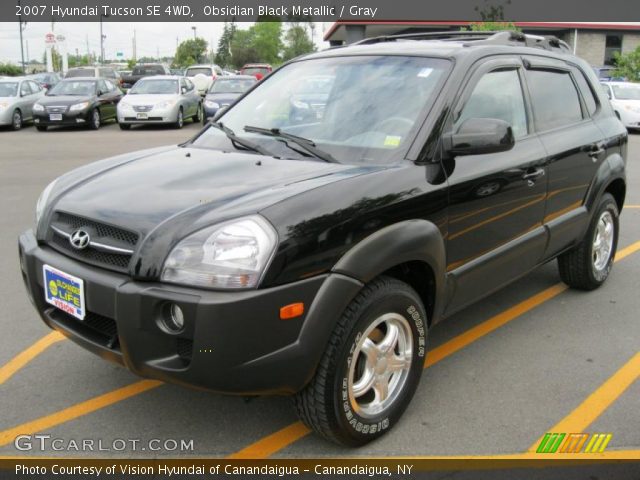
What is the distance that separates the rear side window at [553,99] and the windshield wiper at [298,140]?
157cm

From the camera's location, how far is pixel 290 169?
10.2 ft

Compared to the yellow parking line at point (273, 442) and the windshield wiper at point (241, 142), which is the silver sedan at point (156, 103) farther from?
the yellow parking line at point (273, 442)

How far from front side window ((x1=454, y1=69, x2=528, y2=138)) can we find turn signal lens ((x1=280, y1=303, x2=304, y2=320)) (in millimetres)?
1440

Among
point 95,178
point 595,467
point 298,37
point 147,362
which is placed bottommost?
point 595,467

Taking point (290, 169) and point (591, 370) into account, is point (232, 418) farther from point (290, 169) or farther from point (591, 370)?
point (591, 370)

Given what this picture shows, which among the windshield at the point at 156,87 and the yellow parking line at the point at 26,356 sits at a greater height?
the windshield at the point at 156,87

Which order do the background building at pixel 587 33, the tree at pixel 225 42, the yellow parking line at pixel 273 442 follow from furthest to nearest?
the tree at pixel 225 42 → the background building at pixel 587 33 → the yellow parking line at pixel 273 442

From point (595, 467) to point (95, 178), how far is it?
8.84ft

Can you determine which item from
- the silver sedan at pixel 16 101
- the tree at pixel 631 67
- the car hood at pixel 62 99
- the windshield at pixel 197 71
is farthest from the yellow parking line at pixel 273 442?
the tree at pixel 631 67

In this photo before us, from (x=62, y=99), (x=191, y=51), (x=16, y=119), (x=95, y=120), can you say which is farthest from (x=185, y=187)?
(x=191, y=51)

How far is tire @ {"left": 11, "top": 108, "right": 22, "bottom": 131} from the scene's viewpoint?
18625mm

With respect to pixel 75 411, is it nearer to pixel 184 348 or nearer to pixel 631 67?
pixel 184 348

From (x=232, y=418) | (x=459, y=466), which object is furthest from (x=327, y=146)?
(x=459, y=466)

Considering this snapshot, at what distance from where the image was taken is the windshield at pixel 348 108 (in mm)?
3312
